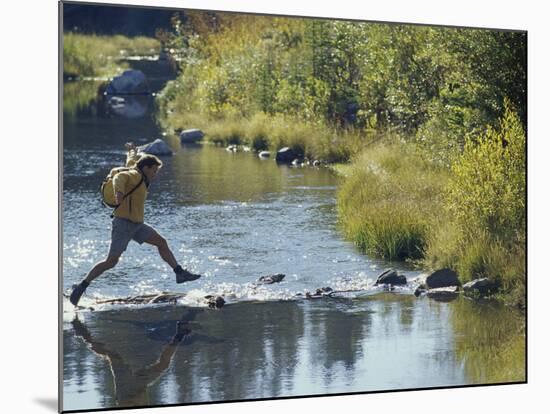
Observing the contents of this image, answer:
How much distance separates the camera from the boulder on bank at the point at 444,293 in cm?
1026

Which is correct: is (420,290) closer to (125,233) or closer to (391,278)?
(391,278)

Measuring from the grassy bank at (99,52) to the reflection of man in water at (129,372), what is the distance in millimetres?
1741

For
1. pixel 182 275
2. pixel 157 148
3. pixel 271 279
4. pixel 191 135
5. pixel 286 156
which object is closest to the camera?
pixel 182 275

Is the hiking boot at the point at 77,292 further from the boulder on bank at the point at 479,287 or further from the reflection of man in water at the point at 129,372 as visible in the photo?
the boulder on bank at the point at 479,287

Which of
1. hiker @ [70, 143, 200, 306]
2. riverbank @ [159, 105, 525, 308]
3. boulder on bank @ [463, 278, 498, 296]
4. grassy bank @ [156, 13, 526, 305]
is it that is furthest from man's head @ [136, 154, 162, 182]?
boulder on bank @ [463, 278, 498, 296]

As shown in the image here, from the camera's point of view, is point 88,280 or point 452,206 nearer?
point 88,280

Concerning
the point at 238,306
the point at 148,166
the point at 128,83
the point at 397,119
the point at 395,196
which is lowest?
the point at 238,306

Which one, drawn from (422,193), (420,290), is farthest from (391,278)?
(422,193)

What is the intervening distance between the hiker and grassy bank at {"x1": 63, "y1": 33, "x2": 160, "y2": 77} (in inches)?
23.2

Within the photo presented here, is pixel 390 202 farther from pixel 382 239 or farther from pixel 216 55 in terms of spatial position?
pixel 216 55

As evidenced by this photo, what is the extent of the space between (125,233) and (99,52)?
1286mm

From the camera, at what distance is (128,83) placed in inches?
379

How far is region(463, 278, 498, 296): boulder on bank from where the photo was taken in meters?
10.3

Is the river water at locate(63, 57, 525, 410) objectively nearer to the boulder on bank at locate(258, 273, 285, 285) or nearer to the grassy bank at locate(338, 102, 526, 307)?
the boulder on bank at locate(258, 273, 285, 285)
